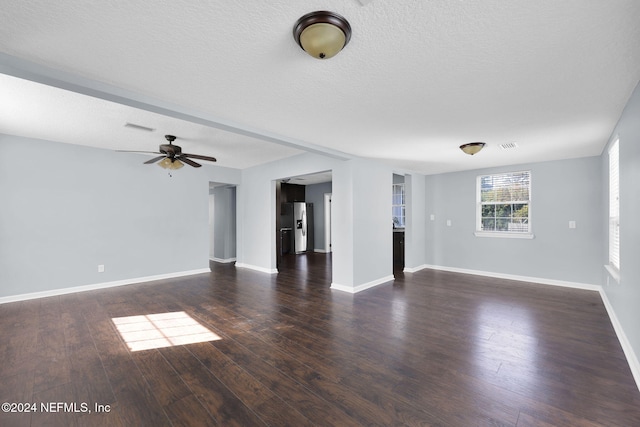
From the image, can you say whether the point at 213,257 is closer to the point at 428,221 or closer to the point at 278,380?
the point at 428,221

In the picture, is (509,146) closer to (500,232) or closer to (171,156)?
(500,232)

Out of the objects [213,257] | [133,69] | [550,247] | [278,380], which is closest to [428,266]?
[550,247]

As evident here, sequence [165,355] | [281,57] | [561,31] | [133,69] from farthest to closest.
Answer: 1. [165,355]
2. [133,69]
3. [281,57]
4. [561,31]

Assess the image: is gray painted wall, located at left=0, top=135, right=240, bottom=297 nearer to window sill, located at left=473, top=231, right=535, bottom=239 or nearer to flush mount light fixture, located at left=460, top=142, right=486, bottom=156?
flush mount light fixture, located at left=460, top=142, right=486, bottom=156

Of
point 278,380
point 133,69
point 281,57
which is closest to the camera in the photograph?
point 281,57

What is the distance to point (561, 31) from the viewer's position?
1.54 meters

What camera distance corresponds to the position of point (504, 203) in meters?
5.63

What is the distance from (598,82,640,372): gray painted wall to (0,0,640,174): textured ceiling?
0.78ft

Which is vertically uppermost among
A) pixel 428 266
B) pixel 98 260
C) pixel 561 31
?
pixel 561 31

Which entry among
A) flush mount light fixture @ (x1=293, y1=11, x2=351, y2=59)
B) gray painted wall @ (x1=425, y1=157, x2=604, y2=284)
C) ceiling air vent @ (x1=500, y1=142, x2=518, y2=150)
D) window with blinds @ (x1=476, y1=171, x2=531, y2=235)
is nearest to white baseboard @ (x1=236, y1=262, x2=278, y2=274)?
gray painted wall @ (x1=425, y1=157, x2=604, y2=284)

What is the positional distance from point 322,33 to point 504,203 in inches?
222

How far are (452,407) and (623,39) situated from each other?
246 cm

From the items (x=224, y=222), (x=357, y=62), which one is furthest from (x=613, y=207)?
(x=224, y=222)

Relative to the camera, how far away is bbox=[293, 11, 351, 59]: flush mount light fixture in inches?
56.2
